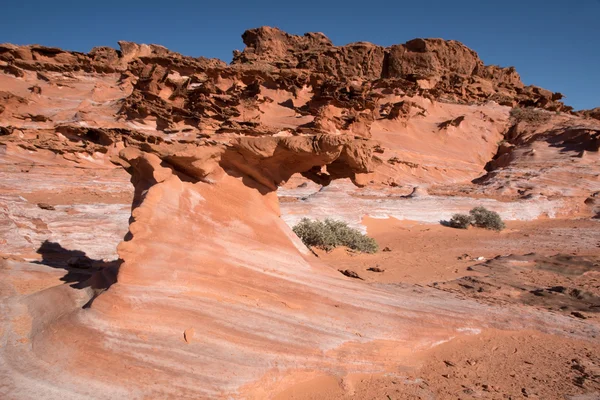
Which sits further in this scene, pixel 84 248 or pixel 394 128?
pixel 394 128

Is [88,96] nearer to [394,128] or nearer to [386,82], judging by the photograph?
[394,128]

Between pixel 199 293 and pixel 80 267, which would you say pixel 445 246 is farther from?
pixel 80 267

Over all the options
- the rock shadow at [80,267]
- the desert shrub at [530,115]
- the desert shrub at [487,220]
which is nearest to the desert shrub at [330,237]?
the rock shadow at [80,267]

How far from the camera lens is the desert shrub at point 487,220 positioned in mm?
11703

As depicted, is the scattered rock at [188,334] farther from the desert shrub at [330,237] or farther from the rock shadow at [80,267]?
the desert shrub at [330,237]

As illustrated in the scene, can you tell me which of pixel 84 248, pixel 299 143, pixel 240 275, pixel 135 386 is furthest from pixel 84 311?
pixel 84 248

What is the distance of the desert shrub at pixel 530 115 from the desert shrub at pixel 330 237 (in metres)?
26.3

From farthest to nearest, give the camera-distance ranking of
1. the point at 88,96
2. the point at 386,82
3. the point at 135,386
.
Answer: the point at 386,82, the point at 88,96, the point at 135,386

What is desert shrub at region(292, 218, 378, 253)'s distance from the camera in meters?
8.18

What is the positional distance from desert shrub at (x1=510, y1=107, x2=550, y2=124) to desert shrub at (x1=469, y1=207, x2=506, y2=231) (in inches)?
808

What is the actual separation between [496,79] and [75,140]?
43.4 meters

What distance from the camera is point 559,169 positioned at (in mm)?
18484

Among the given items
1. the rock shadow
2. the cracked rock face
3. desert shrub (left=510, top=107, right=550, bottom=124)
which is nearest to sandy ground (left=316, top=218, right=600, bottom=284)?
the cracked rock face

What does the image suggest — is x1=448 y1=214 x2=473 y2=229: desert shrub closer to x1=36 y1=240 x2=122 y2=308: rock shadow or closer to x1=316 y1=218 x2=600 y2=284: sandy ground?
x1=316 y1=218 x2=600 y2=284: sandy ground
